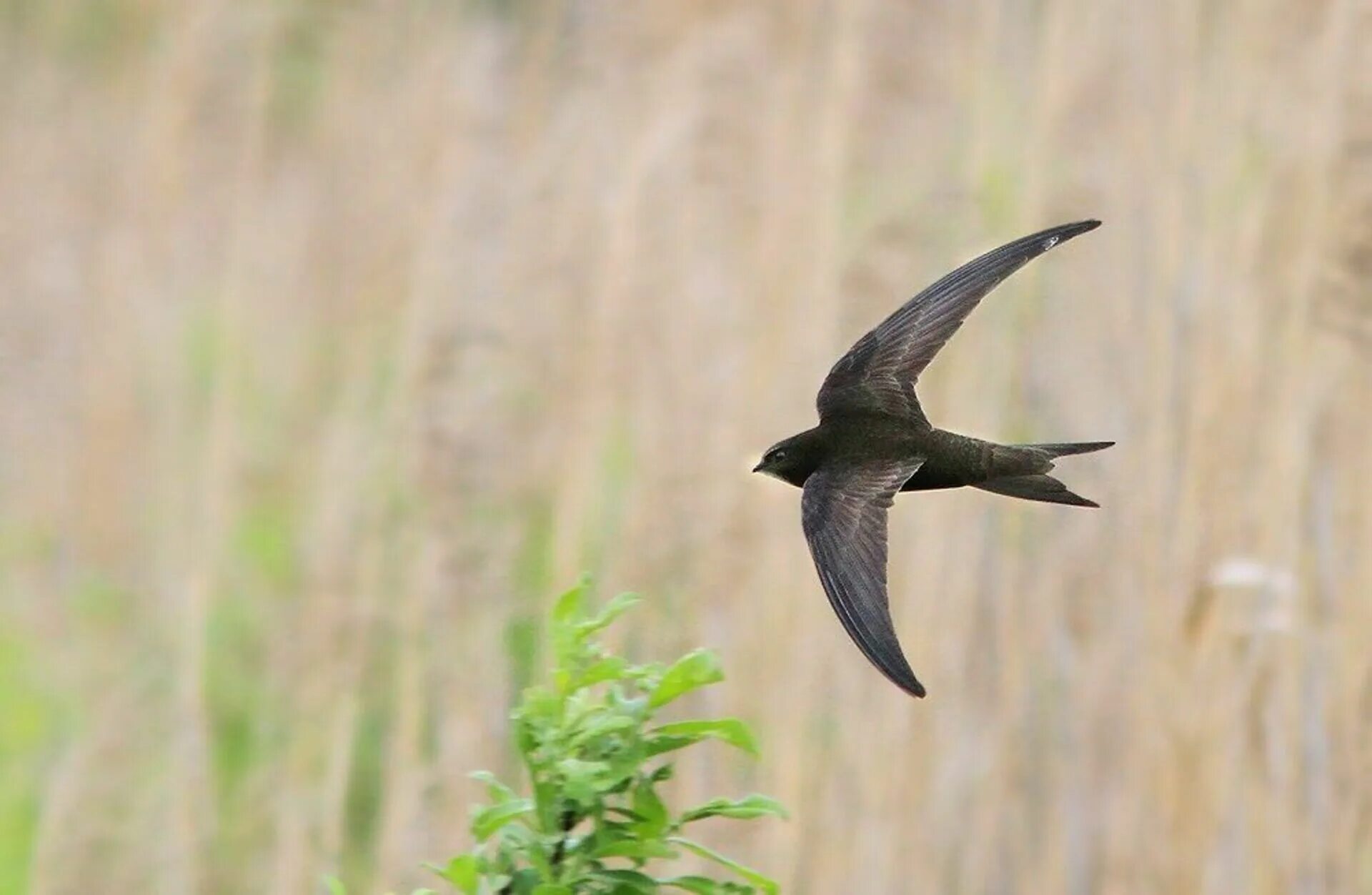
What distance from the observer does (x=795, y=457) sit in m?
1.02

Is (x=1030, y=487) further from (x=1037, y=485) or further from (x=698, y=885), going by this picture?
(x=698, y=885)

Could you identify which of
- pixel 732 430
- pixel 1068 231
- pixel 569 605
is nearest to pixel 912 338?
pixel 1068 231

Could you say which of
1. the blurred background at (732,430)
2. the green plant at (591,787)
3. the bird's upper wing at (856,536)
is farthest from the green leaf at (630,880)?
the blurred background at (732,430)

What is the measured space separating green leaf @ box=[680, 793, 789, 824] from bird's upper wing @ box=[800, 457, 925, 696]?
115mm

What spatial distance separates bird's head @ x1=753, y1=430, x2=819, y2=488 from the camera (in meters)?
1.01

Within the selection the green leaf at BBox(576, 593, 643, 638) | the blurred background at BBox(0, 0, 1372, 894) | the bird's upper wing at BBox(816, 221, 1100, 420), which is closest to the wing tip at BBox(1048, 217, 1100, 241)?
the bird's upper wing at BBox(816, 221, 1100, 420)

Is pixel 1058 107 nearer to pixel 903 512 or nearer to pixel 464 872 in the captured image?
pixel 903 512

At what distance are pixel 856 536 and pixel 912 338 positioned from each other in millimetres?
200

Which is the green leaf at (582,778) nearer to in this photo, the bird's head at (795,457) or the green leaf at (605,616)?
the green leaf at (605,616)

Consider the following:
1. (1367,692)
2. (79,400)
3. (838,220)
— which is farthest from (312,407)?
(1367,692)

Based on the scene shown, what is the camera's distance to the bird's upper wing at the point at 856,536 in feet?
2.67

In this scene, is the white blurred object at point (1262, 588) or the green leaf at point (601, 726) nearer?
the green leaf at point (601, 726)

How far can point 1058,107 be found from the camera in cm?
184

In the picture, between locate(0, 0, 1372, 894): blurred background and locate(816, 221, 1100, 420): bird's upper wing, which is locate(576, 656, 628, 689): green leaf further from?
locate(0, 0, 1372, 894): blurred background
